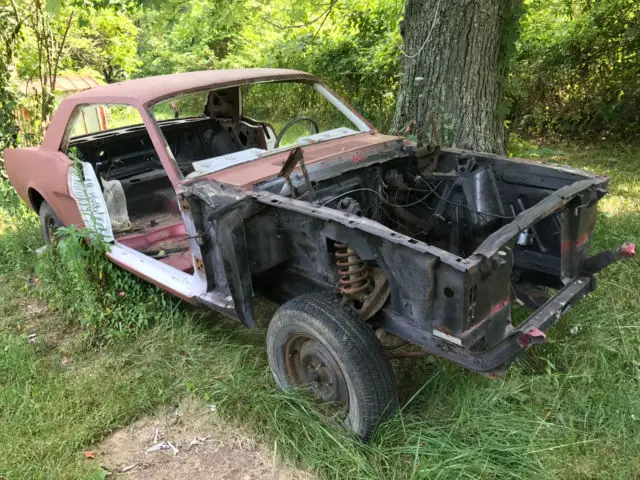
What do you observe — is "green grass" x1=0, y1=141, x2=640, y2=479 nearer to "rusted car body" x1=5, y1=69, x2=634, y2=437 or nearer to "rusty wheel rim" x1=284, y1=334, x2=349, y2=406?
"rusty wheel rim" x1=284, y1=334, x2=349, y2=406

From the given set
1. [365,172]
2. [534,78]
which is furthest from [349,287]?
[534,78]

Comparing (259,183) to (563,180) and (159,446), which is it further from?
(563,180)

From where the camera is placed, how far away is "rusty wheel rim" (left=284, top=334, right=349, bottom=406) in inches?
101

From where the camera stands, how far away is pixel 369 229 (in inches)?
86.5

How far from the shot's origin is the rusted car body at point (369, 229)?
2.15 m

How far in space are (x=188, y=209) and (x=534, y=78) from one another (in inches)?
263

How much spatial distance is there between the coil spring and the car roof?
5.48 feet

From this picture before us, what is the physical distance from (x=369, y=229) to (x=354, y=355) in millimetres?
597

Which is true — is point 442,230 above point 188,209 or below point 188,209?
below

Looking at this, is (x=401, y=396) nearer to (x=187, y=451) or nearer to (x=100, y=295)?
(x=187, y=451)

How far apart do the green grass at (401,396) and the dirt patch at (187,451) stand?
0.24ft

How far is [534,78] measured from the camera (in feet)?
25.6

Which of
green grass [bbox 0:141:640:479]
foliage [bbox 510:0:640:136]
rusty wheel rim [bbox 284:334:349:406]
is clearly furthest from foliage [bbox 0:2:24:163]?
foliage [bbox 510:0:640:136]

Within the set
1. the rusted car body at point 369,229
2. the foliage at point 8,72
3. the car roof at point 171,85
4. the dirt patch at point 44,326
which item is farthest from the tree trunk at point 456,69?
the foliage at point 8,72
